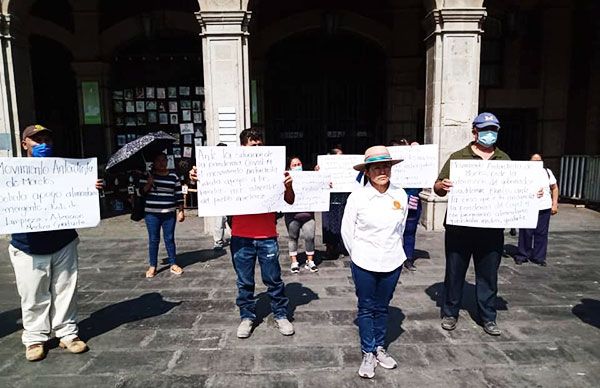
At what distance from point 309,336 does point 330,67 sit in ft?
30.2

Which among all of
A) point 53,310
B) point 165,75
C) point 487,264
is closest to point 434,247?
point 487,264

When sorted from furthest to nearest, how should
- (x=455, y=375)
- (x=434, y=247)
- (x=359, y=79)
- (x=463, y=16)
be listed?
→ 1. (x=359, y=79)
2. (x=463, y=16)
3. (x=434, y=247)
4. (x=455, y=375)

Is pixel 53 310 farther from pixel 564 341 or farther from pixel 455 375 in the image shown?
pixel 564 341

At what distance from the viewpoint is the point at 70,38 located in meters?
11.0

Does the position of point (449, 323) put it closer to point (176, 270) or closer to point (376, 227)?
point (376, 227)

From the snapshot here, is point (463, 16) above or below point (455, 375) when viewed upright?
above

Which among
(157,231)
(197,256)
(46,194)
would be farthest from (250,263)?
(197,256)

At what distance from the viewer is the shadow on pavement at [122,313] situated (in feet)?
13.7

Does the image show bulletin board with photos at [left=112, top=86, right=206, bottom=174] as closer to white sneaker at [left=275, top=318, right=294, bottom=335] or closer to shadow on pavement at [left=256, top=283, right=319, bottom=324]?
shadow on pavement at [left=256, top=283, right=319, bottom=324]

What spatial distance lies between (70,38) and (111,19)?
3.84 ft

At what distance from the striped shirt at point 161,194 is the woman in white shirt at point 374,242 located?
324 centimetres

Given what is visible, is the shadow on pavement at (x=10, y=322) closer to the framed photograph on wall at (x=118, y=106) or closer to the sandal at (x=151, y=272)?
the sandal at (x=151, y=272)

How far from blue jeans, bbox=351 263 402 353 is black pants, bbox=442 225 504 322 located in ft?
3.41

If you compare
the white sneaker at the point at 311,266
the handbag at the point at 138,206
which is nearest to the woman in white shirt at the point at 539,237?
the white sneaker at the point at 311,266
